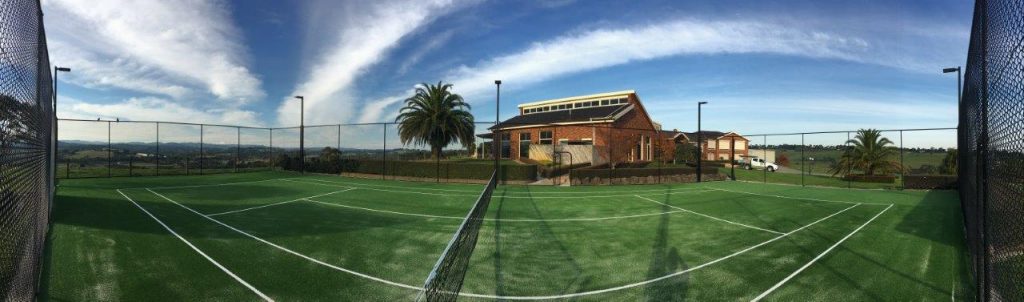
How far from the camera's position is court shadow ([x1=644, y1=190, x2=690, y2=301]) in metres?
5.43

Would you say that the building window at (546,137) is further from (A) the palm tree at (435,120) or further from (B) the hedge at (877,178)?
(B) the hedge at (877,178)

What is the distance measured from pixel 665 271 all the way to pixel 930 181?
969 inches

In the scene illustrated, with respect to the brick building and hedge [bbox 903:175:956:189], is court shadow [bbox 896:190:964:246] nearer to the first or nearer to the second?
hedge [bbox 903:175:956:189]

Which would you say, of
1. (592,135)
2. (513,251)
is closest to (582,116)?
(592,135)

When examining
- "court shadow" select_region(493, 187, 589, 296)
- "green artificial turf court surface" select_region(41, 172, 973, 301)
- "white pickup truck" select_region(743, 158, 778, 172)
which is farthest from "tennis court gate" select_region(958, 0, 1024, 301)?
"white pickup truck" select_region(743, 158, 778, 172)

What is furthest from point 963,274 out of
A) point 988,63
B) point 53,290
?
point 53,290

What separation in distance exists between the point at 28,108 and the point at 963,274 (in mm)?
14911

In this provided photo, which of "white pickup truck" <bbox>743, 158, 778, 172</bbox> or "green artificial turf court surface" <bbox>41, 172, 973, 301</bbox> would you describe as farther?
"white pickup truck" <bbox>743, 158, 778, 172</bbox>

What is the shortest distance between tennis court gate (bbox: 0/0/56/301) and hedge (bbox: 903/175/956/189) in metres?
32.1

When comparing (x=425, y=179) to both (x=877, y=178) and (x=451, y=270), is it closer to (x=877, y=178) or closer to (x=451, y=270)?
Result: (x=451, y=270)

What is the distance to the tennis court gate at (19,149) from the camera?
147 inches

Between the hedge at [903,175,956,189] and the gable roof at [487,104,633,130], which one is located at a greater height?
the gable roof at [487,104,633,130]

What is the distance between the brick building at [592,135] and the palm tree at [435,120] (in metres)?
3.09

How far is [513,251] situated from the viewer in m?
7.75
